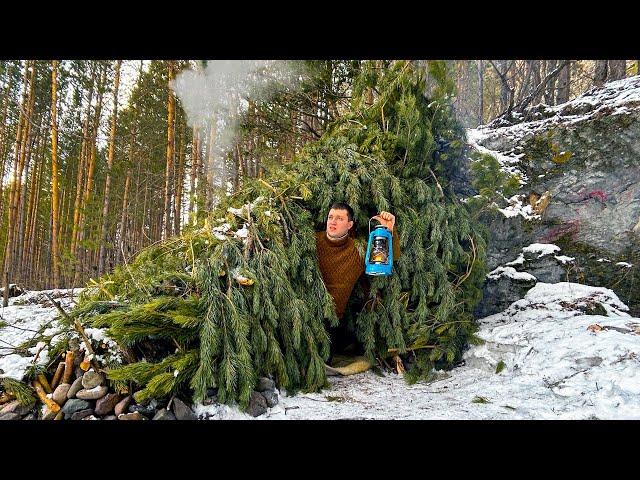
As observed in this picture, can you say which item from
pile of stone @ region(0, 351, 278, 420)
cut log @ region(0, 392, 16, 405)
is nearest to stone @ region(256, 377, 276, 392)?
pile of stone @ region(0, 351, 278, 420)

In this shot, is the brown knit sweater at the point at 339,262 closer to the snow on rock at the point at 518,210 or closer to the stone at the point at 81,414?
the stone at the point at 81,414

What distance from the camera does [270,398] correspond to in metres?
2.35

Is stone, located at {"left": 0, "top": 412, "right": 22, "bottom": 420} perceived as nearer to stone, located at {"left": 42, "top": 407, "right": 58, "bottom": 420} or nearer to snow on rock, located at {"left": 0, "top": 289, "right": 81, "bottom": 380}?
stone, located at {"left": 42, "top": 407, "right": 58, "bottom": 420}

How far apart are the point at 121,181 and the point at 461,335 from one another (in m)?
12.6

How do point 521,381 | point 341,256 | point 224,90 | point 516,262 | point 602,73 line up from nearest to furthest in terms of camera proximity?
point 521,381
point 341,256
point 516,262
point 602,73
point 224,90

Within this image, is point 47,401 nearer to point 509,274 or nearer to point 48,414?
point 48,414

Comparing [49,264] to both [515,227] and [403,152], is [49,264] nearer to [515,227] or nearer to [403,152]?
[403,152]

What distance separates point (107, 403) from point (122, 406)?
100 millimetres

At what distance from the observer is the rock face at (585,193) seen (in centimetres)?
418

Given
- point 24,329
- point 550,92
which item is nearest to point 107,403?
point 24,329

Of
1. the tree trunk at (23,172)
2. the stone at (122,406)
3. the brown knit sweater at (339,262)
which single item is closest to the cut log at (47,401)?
the stone at (122,406)

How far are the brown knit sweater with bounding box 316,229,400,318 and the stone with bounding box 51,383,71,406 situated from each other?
7.13ft

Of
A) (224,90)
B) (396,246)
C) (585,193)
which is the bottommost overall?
(396,246)
